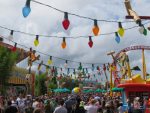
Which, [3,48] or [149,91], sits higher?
[3,48]

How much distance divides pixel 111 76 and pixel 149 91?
66.6 ft

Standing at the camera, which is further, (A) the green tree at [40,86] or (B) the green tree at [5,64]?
(A) the green tree at [40,86]

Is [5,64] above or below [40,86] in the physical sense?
above

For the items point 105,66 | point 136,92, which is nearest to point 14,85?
point 105,66

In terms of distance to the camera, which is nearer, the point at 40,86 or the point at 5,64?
the point at 5,64

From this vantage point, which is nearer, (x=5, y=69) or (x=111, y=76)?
(x=5, y=69)

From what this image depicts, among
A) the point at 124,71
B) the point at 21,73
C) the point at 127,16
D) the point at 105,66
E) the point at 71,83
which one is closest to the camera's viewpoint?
the point at 127,16

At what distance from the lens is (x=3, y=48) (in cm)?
3731

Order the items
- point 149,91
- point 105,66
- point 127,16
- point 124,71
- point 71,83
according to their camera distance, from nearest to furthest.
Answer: point 127,16 → point 149,91 → point 124,71 → point 105,66 → point 71,83

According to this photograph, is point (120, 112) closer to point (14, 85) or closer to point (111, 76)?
point (111, 76)

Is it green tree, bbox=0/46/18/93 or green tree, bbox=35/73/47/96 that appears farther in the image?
green tree, bbox=35/73/47/96

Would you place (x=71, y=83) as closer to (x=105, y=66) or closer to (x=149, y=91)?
(x=105, y=66)

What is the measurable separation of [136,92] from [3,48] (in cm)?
1340

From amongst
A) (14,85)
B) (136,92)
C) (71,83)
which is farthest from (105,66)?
(71,83)
